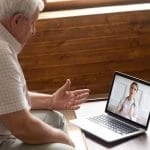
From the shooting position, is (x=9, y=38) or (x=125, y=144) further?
(x=125, y=144)

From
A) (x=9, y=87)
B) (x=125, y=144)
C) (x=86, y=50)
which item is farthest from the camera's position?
(x=86, y=50)

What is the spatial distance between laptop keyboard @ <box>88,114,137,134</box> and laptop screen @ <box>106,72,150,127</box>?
0.03 metres

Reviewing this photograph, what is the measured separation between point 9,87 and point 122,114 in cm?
55

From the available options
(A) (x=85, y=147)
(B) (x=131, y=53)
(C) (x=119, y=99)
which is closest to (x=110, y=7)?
(B) (x=131, y=53)

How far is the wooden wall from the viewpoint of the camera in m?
2.68

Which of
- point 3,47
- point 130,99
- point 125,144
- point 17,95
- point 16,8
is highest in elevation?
point 16,8

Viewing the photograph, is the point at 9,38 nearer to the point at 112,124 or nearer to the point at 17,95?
the point at 17,95

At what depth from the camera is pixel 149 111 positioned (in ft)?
5.12

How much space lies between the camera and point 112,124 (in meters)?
1.63

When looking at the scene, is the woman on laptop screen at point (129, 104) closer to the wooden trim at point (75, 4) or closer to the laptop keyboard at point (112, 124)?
the laptop keyboard at point (112, 124)

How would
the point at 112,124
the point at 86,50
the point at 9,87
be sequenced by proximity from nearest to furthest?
the point at 9,87
the point at 112,124
the point at 86,50

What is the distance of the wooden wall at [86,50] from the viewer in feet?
8.80

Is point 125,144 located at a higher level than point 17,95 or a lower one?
lower

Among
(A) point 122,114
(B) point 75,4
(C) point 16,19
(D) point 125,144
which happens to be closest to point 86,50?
(B) point 75,4
